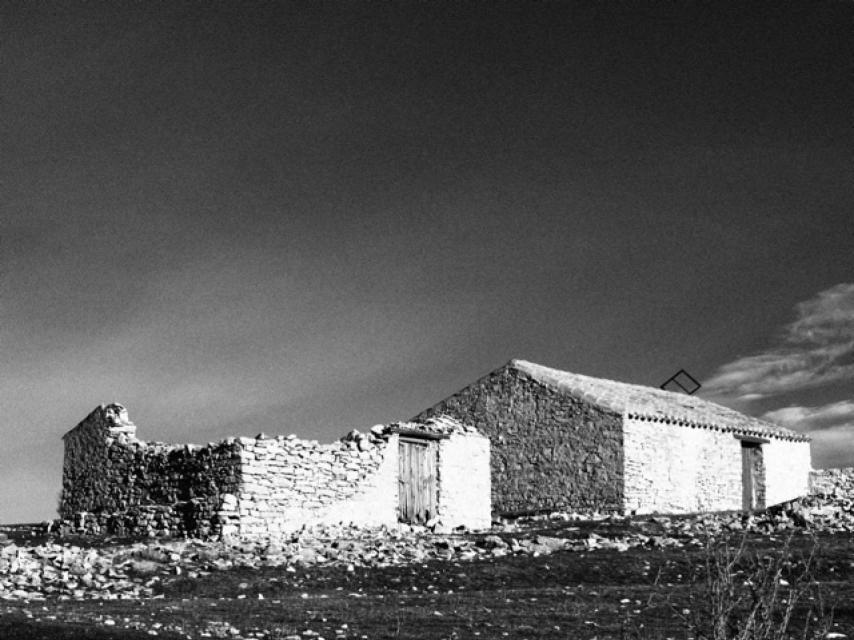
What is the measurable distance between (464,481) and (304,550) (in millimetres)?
12914

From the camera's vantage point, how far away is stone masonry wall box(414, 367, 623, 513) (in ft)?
142

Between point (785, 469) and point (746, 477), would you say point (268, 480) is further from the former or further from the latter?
point (785, 469)

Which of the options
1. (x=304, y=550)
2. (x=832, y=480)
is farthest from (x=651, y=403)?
(x=304, y=550)

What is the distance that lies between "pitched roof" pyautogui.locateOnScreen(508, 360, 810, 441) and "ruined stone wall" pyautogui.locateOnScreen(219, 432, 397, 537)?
41.9 ft

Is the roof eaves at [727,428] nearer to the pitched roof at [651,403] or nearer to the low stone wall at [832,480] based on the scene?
the pitched roof at [651,403]

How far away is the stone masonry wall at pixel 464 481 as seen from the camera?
36875 mm

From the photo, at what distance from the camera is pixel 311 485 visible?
31.8 m

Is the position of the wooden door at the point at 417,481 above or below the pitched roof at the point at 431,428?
below

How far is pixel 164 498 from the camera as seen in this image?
32.7 metres

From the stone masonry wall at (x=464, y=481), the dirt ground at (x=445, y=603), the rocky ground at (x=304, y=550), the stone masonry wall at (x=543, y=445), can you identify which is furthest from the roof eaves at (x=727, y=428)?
the dirt ground at (x=445, y=603)

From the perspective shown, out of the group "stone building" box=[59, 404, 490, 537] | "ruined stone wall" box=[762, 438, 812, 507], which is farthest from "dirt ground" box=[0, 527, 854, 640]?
"ruined stone wall" box=[762, 438, 812, 507]

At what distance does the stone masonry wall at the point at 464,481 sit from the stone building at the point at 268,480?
0.04 m

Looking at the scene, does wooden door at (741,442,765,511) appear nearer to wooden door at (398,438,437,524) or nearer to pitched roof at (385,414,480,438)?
pitched roof at (385,414,480,438)

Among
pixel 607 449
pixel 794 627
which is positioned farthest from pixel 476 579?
pixel 607 449
